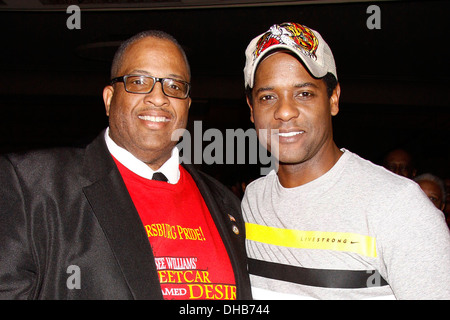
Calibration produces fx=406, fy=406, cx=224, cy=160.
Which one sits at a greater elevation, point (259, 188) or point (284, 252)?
point (259, 188)

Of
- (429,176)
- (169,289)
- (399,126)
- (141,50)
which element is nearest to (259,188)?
(169,289)

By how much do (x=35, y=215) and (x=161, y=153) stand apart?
1.86 feet

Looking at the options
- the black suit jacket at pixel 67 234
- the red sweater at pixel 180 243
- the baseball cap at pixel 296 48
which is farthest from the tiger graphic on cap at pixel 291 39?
the black suit jacket at pixel 67 234

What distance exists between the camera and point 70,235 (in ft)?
4.31

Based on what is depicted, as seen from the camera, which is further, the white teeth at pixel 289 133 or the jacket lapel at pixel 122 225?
the white teeth at pixel 289 133

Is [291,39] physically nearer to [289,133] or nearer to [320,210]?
[289,133]

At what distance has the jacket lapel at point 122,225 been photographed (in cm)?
131

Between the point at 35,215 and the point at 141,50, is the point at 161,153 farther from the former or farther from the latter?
the point at 35,215

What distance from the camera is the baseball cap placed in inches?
61.2

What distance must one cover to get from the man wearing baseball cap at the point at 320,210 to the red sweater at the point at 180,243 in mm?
163

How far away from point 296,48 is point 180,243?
0.86m

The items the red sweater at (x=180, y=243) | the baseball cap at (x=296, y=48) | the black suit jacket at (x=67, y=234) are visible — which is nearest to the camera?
the black suit jacket at (x=67, y=234)

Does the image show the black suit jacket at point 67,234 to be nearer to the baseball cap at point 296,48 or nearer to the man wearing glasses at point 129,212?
the man wearing glasses at point 129,212

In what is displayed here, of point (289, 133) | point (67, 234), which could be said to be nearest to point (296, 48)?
point (289, 133)
